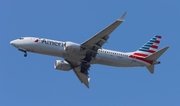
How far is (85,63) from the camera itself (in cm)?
6675

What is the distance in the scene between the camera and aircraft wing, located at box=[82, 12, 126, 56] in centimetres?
5859

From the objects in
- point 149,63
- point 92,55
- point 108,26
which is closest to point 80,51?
point 92,55

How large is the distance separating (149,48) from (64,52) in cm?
1518

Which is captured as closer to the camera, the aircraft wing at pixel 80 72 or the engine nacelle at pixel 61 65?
the engine nacelle at pixel 61 65

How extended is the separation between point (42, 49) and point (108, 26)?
34.3ft

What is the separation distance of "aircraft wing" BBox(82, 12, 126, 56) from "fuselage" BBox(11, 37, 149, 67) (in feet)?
5.55

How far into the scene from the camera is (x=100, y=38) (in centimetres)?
6209

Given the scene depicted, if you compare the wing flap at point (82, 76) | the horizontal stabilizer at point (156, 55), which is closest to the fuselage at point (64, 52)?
the horizontal stabilizer at point (156, 55)

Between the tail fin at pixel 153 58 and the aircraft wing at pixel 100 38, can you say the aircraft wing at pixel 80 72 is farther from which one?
the tail fin at pixel 153 58

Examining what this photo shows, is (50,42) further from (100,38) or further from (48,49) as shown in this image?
(100,38)

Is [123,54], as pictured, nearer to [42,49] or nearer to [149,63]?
[149,63]

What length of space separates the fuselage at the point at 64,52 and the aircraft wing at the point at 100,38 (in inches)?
66.6

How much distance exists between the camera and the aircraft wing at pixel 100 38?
5859 cm

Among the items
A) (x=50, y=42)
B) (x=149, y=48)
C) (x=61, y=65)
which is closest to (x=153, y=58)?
(x=149, y=48)
